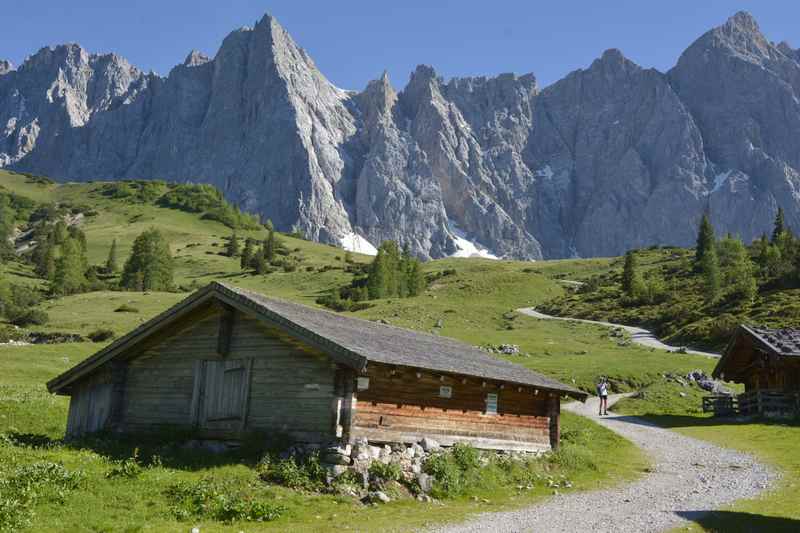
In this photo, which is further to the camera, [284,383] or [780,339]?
[780,339]

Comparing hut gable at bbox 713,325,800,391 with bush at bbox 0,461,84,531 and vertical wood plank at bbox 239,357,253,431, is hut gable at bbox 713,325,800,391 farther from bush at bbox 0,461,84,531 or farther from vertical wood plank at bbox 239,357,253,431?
bush at bbox 0,461,84,531

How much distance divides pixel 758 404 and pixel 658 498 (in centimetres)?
2402

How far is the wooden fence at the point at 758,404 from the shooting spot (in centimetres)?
3990

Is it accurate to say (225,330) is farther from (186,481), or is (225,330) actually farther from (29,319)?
(29,319)

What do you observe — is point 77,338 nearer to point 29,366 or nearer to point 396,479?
point 29,366

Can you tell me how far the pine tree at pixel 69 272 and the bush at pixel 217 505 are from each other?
104451 mm

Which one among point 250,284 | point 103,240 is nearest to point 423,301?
point 250,284

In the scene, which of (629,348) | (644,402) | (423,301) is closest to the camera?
(644,402)

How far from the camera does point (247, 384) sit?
22266 millimetres

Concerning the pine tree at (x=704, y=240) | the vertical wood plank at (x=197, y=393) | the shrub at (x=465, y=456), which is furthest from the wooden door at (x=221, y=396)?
the pine tree at (x=704, y=240)

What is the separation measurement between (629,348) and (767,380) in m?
33.4

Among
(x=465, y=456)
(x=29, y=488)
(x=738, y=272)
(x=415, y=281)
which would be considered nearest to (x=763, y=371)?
(x=465, y=456)

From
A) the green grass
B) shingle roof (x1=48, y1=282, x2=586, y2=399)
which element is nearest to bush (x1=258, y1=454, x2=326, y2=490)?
the green grass

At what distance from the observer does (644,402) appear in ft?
157
